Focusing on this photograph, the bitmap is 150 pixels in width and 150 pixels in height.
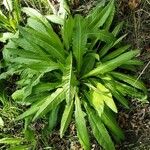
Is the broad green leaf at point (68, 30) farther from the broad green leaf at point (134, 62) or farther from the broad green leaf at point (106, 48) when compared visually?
the broad green leaf at point (134, 62)

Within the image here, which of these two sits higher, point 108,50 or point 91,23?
point 91,23

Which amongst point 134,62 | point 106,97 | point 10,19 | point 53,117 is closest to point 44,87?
point 53,117

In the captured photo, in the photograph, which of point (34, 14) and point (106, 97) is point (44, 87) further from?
point (34, 14)

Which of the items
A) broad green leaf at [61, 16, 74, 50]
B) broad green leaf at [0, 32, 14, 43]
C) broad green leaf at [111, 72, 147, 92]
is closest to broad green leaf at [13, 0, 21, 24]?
broad green leaf at [0, 32, 14, 43]

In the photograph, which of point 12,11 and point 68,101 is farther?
point 12,11

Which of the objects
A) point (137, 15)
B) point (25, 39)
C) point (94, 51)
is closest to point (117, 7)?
point (137, 15)

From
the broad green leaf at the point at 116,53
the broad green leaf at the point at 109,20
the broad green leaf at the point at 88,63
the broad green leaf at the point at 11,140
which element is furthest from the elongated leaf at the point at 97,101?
the broad green leaf at the point at 11,140

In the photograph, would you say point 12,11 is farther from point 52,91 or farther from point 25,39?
point 52,91
